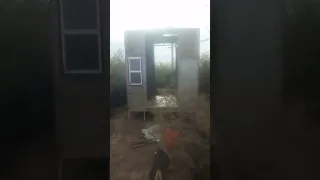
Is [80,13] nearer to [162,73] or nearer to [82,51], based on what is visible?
[82,51]

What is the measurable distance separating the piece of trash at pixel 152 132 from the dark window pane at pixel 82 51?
17cm

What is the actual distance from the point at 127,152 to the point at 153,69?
18 centimetres

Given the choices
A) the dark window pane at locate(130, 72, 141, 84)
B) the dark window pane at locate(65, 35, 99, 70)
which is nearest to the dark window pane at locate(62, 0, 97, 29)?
the dark window pane at locate(65, 35, 99, 70)

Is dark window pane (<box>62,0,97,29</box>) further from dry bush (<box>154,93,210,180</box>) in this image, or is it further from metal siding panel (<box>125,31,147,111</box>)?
dry bush (<box>154,93,210,180</box>)

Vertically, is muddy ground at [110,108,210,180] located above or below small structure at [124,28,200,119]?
below

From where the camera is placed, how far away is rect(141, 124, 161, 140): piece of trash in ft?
2.05

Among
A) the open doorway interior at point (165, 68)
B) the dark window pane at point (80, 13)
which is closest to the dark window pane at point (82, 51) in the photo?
the dark window pane at point (80, 13)

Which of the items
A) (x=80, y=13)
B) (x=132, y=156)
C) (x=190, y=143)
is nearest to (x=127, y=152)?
(x=132, y=156)

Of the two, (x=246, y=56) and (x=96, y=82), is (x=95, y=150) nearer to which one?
(x=96, y=82)

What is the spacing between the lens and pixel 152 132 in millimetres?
627

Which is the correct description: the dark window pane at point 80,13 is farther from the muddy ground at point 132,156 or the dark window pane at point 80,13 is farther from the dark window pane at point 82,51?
the muddy ground at point 132,156

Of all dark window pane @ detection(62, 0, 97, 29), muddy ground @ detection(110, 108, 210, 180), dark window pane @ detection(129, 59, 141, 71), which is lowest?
muddy ground @ detection(110, 108, 210, 180)

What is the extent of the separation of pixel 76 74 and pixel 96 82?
46 mm

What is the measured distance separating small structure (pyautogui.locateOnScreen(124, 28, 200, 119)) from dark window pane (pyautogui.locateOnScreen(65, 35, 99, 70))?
0.07 metres
